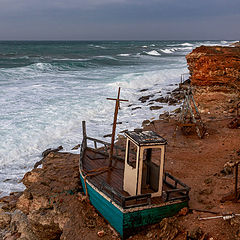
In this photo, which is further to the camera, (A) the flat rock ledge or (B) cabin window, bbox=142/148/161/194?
(A) the flat rock ledge

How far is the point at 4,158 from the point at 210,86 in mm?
14928

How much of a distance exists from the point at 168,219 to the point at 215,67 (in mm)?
15037

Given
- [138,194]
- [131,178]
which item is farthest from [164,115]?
[138,194]

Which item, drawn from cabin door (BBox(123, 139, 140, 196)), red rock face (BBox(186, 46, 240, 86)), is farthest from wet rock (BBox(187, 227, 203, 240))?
red rock face (BBox(186, 46, 240, 86))

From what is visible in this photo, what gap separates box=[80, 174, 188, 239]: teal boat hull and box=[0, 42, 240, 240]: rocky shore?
0.20m

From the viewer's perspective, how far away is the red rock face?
65.0 ft

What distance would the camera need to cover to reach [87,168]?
1045 centimetres

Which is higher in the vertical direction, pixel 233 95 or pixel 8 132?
pixel 233 95

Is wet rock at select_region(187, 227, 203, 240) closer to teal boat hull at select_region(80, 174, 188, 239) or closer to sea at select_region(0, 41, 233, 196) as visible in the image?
teal boat hull at select_region(80, 174, 188, 239)

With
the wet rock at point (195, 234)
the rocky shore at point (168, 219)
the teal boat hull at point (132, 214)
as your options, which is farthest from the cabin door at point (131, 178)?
the wet rock at point (195, 234)

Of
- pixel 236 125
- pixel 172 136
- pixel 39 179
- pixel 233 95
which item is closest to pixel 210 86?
pixel 233 95

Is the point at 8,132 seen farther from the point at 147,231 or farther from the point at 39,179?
the point at 147,231

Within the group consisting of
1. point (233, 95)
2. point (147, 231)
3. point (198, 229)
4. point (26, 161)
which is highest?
point (233, 95)

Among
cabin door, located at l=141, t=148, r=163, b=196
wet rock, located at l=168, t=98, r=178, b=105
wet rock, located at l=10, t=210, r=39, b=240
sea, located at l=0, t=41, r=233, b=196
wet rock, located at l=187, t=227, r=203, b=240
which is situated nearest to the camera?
wet rock, located at l=187, t=227, r=203, b=240
